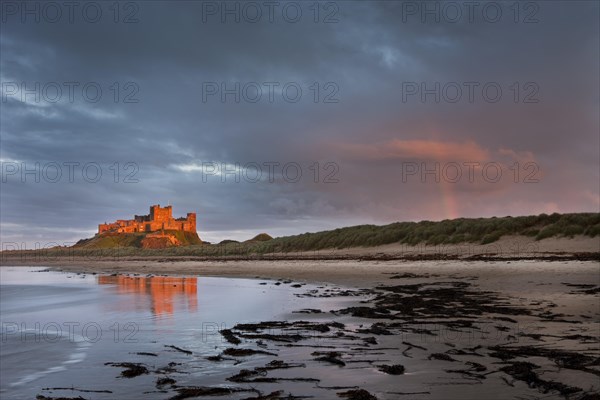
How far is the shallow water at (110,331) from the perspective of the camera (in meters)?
4.83

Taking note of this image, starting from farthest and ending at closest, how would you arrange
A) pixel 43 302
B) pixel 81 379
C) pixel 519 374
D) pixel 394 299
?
pixel 43 302, pixel 394 299, pixel 81 379, pixel 519 374

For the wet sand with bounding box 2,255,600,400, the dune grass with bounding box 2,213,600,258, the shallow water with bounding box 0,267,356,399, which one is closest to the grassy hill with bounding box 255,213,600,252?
the dune grass with bounding box 2,213,600,258

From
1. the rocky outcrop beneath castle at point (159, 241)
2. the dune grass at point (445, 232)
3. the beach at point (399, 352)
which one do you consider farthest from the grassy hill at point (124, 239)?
the beach at point (399, 352)

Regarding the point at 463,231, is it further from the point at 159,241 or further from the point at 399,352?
the point at 159,241

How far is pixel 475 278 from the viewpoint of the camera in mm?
15648

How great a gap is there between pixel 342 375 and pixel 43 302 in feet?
36.6

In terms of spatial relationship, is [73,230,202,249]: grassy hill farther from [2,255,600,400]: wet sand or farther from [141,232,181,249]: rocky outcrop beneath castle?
[2,255,600,400]: wet sand

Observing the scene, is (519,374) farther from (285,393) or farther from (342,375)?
(285,393)

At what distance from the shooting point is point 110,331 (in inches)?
301

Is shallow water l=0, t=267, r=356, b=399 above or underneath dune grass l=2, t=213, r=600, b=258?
underneath

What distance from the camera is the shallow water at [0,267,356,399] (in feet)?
15.8

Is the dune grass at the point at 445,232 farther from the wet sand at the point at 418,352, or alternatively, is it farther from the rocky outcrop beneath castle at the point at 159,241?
the rocky outcrop beneath castle at the point at 159,241

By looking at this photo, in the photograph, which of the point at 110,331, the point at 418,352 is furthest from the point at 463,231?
the point at 110,331

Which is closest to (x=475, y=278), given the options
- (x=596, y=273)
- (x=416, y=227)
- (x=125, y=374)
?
(x=596, y=273)
